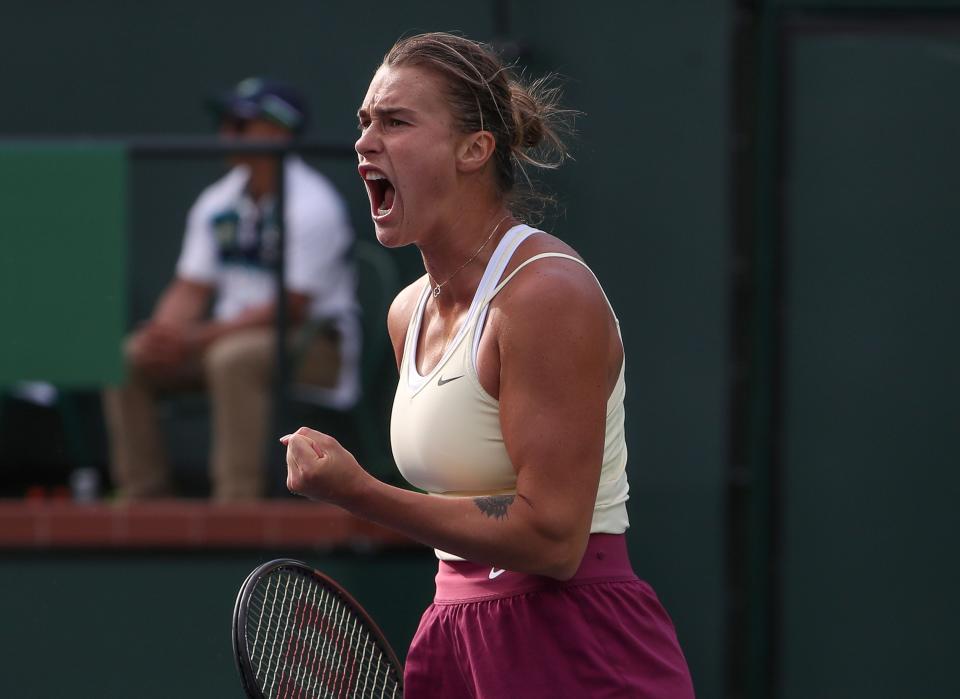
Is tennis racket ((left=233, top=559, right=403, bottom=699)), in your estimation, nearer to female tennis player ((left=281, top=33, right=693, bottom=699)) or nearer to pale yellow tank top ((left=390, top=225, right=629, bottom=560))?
female tennis player ((left=281, top=33, right=693, bottom=699))

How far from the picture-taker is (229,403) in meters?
4.61

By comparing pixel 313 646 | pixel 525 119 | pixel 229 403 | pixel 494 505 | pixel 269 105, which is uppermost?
pixel 269 105

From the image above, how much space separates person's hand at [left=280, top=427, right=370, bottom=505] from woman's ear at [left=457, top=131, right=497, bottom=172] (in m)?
0.51

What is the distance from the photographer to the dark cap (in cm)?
484

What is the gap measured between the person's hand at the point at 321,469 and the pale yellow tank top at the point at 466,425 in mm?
193

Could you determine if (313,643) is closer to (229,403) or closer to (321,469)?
(321,469)

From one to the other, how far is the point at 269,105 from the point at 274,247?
52cm

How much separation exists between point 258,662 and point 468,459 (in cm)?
49

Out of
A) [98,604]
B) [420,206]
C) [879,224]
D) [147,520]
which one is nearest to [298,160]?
[147,520]

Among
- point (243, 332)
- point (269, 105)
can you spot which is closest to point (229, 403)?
point (243, 332)

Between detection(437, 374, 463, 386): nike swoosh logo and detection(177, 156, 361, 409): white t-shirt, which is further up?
detection(177, 156, 361, 409): white t-shirt

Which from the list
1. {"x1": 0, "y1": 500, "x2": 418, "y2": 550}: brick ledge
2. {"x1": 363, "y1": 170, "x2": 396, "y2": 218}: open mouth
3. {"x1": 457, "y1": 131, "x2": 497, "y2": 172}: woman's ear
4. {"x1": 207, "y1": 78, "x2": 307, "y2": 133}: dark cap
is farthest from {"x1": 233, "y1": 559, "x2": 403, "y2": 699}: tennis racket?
{"x1": 207, "y1": 78, "x2": 307, "y2": 133}: dark cap

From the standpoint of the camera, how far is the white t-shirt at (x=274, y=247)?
15.1 ft

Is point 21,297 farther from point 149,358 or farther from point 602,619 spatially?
point 602,619
